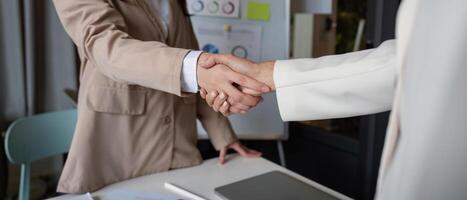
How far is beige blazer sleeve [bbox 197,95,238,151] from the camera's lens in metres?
1.41

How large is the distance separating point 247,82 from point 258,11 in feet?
4.14

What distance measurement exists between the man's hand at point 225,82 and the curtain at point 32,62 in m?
1.49

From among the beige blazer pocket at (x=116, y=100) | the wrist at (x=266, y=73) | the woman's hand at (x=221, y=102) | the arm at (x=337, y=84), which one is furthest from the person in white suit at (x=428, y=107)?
the beige blazer pocket at (x=116, y=100)

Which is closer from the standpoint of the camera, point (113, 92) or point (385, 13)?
point (113, 92)

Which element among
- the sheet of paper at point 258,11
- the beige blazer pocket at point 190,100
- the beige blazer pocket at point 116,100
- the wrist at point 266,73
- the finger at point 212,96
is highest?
the sheet of paper at point 258,11

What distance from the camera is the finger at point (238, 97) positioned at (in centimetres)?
100

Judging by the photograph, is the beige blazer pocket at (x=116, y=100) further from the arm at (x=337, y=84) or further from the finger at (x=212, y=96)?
the arm at (x=337, y=84)

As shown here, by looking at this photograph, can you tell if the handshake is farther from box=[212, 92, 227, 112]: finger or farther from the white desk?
the white desk

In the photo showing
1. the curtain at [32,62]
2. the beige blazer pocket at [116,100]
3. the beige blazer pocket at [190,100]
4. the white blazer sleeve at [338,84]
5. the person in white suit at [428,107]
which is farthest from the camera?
the curtain at [32,62]

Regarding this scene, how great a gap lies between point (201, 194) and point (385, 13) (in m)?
1.33

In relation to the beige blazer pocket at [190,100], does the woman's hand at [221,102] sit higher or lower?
higher

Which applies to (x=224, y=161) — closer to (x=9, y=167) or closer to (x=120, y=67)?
(x=120, y=67)

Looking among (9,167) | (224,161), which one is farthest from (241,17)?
(9,167)

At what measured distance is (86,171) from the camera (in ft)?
3.65
